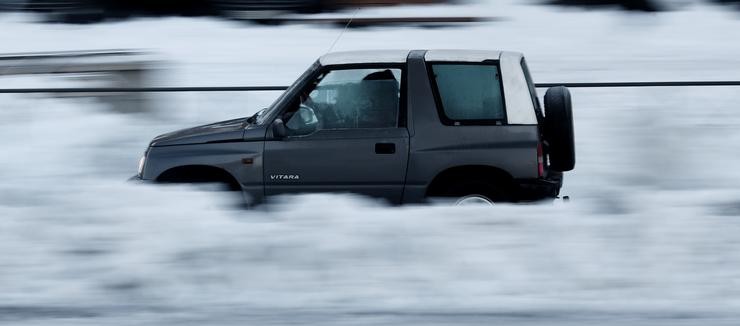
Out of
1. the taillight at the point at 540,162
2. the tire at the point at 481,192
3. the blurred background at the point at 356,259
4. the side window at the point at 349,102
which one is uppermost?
the side window at the point at 349,102

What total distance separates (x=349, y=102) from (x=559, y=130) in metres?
1.37

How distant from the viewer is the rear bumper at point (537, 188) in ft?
22.8

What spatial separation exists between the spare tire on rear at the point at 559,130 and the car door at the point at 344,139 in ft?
3.12

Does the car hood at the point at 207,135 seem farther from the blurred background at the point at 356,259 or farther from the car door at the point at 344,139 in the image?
the blurred background at the point at 356,259

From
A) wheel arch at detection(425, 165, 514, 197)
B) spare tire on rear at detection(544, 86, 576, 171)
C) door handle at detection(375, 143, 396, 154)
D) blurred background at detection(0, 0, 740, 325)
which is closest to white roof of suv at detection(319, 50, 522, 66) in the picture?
spare tire on rear at detection(544, 86, 576, 171)

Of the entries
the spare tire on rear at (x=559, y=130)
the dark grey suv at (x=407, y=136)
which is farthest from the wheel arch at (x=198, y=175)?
the spare tire on rear at (x=559, y=130)

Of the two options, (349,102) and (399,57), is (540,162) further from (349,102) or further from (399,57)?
(349,102)

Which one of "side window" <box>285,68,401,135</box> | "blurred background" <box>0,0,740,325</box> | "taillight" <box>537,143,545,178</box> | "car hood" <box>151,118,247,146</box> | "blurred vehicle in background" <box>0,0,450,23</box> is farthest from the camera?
"blurred vehicle in background" <box>0,0,450,23</box>

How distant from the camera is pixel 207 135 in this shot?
286 inches

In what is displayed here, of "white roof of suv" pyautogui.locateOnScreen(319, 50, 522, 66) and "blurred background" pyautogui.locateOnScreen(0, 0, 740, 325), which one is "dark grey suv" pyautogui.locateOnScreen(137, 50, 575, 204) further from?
"blurred background" pyautogui.locateOnScreen(0, 0, 740, 325)

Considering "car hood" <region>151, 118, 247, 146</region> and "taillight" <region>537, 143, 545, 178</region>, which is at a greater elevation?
"car hood" <region>151, 118, 247, 146</region>

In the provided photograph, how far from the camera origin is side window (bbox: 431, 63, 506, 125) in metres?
6.92

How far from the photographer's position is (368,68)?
23.1 feet

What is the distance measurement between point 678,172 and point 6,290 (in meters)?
4.93
